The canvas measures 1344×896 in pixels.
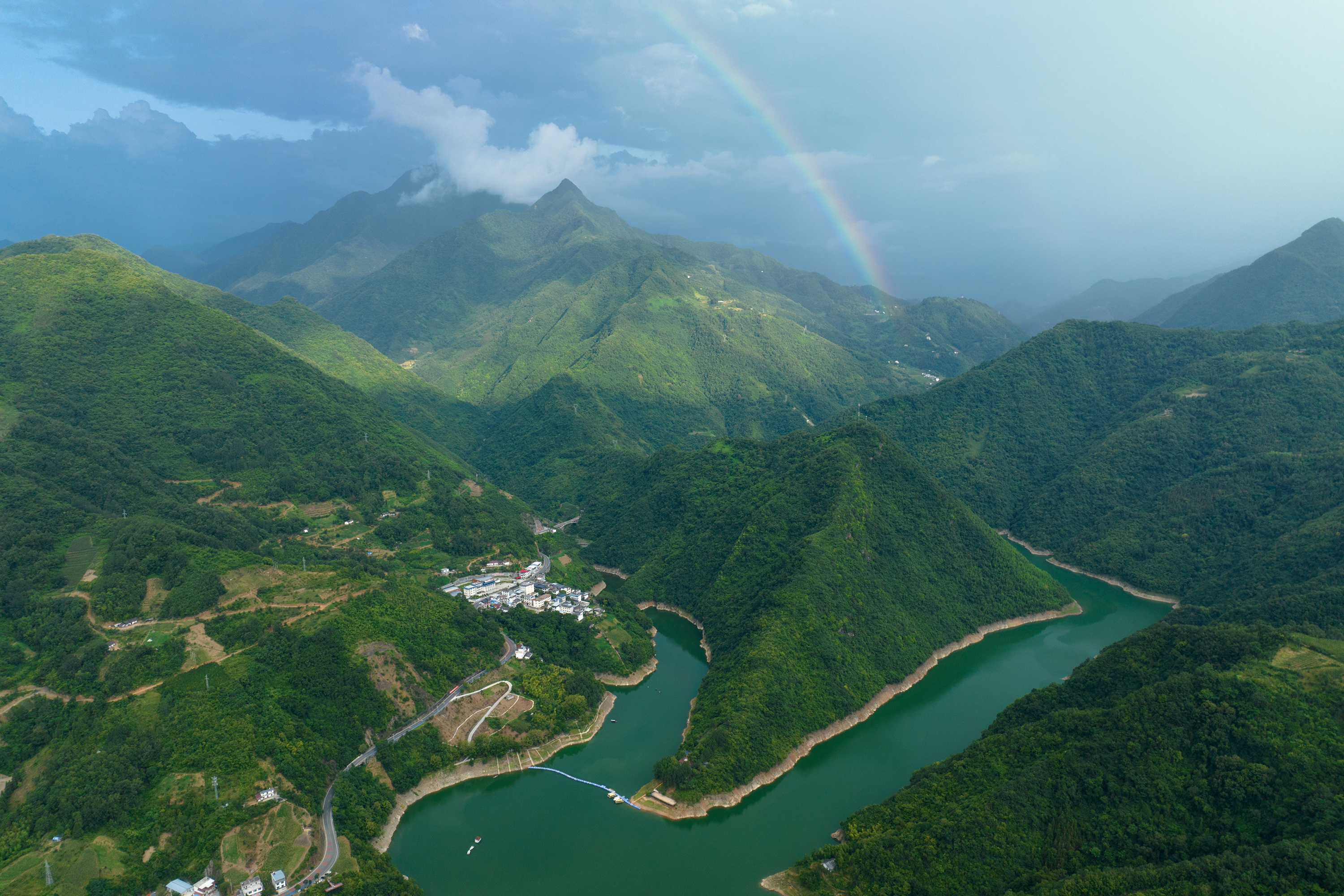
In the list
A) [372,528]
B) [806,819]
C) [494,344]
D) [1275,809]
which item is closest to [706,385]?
[494,344]

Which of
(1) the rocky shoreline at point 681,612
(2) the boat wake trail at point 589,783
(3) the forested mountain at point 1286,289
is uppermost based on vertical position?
(3) the forested mountain at point 1286,289

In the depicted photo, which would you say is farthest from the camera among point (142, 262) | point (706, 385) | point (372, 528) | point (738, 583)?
point (706, 385)

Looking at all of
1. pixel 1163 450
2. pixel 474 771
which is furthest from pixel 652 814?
pixel 1163 450

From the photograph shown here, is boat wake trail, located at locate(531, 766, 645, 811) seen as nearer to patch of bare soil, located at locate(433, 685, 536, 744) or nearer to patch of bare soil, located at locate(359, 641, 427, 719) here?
patch of bare soil, located at locate(433, 685, 536, 744)

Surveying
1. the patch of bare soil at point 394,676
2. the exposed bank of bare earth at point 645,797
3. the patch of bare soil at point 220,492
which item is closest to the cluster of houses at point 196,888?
the exposed bank of bare earth at point 645,797

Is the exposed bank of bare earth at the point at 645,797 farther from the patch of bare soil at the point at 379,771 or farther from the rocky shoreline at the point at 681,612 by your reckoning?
the patch of bare soil at the point at 379,771

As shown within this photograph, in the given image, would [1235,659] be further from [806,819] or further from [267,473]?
[267,473]
